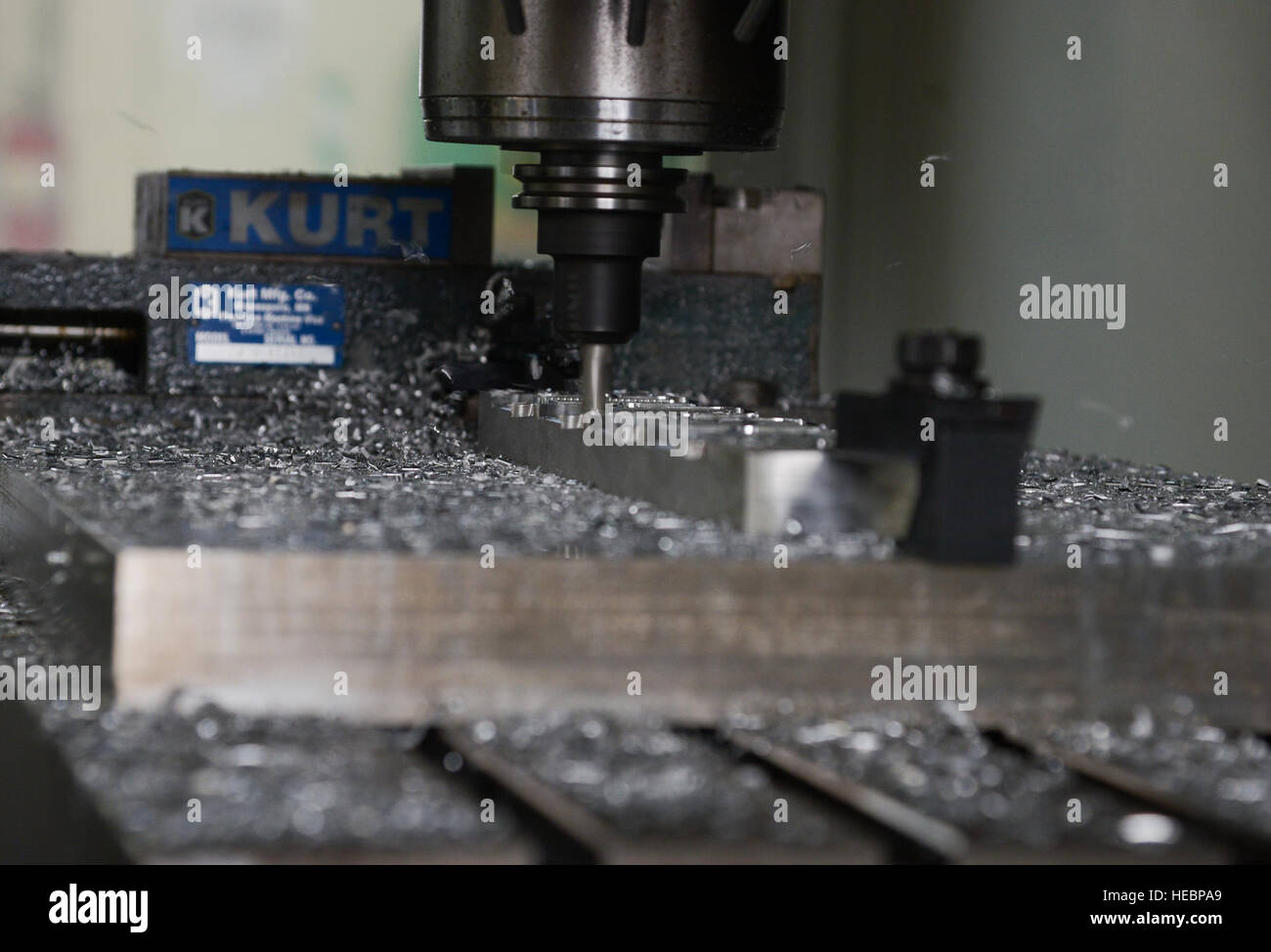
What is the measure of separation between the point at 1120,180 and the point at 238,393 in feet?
4.61

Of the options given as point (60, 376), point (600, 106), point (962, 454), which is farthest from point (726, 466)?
point (60, 376)

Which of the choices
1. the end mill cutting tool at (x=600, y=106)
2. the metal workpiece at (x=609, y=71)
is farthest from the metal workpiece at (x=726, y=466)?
the metal workpiece at (x=609, y=71)

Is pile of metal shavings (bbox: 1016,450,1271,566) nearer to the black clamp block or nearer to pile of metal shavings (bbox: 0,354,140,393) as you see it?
the black clamp block

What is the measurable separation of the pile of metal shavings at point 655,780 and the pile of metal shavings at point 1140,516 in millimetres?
287

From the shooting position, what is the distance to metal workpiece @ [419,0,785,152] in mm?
1643

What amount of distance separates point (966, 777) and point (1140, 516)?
528mm

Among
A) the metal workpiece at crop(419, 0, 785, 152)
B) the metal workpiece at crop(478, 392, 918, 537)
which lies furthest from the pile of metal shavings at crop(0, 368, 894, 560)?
the metal workpiece at crop(419, 0, 785, 152)

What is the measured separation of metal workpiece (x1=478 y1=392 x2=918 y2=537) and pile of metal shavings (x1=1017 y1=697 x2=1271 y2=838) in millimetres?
182

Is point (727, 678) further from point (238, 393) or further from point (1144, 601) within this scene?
point (238, 393)

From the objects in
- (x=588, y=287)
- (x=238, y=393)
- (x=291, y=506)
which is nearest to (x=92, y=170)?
(x=238, y=393)

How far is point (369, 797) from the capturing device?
0.84 m

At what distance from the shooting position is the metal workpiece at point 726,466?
1199 millimetres

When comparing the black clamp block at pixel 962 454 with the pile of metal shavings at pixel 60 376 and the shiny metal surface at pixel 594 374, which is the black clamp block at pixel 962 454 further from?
the pile of metal shavings at pixel 60 376
